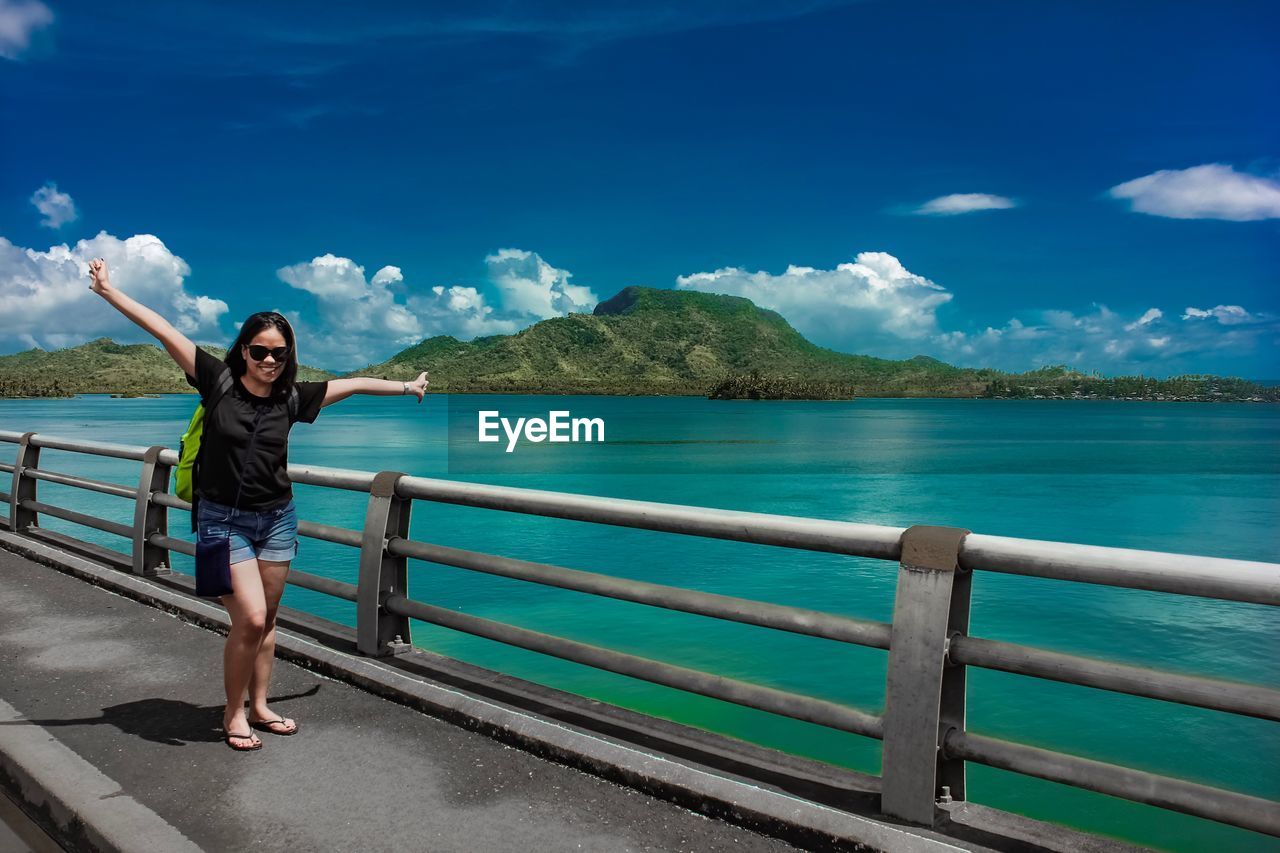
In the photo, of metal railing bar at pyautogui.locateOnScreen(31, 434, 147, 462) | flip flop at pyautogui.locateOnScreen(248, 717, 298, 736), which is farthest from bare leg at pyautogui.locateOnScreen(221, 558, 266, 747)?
metal railing bar at pyautogui.locateOnScreen(31, 434, 147, 462)

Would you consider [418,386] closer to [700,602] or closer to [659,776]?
[700,602]

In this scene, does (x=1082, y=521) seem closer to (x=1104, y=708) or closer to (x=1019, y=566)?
(x=1104, y=708)

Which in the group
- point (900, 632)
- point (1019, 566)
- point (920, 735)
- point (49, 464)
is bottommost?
point (49, 464)

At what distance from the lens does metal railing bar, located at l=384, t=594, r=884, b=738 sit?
3766 mm

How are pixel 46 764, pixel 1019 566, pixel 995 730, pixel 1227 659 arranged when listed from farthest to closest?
pixel 1227 659 → pixel 995 730 → pixel 46 764 → pixel 1019 566

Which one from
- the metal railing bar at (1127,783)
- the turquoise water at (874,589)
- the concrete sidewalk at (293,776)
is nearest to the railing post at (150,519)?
the concrete sidewalk at (293,776)

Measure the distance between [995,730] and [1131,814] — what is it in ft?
14.5

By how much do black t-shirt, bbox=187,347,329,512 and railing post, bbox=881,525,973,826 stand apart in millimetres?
2599

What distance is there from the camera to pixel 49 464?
2894 inches

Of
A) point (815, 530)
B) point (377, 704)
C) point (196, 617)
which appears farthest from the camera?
point (196, 617)

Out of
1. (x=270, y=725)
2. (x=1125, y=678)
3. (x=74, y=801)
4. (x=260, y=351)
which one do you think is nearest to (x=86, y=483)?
(x=270, y=725)

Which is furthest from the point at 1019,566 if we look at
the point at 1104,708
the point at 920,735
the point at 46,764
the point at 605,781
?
the point at 1104,708

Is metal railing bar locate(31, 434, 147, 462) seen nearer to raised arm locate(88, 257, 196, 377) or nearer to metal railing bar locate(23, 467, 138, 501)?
metal railing bar locate(23, 467, 138, 501)

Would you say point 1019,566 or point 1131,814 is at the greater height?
point 1019,566
